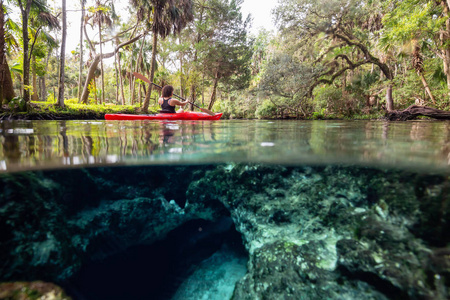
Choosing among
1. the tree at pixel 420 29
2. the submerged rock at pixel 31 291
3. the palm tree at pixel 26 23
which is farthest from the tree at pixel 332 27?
the submerged rock at pixel 31 291

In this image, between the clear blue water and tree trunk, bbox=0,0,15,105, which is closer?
the clear blue water

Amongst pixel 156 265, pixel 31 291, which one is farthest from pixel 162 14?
pixel 31 291

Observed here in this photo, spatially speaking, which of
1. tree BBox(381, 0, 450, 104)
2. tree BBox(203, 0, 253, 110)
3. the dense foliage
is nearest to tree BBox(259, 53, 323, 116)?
the dense foliage

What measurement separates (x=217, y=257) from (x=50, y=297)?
2.18 m

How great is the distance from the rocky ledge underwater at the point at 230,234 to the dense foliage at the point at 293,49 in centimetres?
956

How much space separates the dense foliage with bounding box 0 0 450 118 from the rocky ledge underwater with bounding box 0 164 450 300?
9557 mm

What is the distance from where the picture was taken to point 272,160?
2.46 m

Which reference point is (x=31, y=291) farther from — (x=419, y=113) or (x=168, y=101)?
(x=419, y=113)

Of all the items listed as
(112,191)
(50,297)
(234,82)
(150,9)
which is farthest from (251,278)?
(234,82)

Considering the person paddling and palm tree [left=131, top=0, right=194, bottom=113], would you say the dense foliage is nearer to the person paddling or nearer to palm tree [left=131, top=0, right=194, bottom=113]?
palm tree [left=131, top=0, right=194, bottom=113]

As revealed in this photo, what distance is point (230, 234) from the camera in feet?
13.3

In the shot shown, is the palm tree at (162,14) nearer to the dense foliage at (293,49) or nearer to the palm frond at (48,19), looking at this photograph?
the dense foliage at (293,49)

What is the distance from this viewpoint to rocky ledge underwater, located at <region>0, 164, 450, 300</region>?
70.2 inches

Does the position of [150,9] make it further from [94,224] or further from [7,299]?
[7,299]
